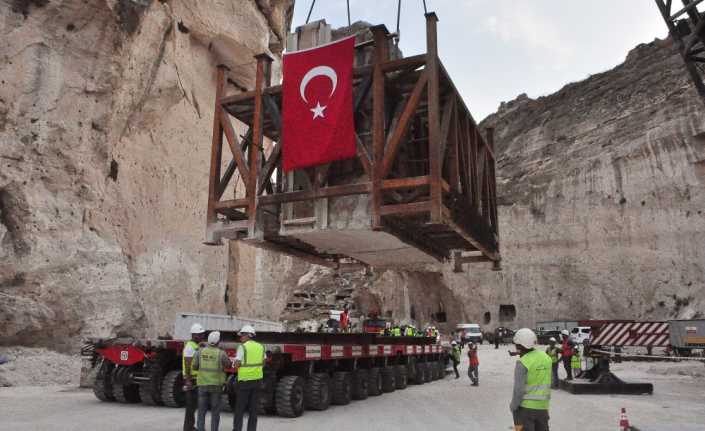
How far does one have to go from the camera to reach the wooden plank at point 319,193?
33.2 feet

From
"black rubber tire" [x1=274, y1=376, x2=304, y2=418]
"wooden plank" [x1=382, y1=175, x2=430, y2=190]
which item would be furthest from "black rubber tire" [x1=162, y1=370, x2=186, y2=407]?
"wooden plank" [x1=382, y1=175, x2=430, y2=190]

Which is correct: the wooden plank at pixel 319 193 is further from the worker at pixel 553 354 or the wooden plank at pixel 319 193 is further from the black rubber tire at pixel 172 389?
the worker at pixel 553 354

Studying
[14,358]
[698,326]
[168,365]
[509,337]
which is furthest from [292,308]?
[168,365]

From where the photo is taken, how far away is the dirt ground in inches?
348

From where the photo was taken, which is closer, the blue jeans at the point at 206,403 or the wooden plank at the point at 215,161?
the blue jeans at the point at 206,403

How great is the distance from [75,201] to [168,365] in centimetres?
773

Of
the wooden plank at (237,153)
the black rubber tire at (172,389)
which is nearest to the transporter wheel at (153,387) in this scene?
the black rubber tire at (172,389)

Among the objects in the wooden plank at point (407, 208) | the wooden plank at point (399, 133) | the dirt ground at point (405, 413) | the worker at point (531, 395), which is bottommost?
the dirt ground at point (405, 413)

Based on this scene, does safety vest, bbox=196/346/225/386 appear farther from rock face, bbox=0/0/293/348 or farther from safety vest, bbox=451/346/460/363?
safety vest, bbox=451/346/460/363

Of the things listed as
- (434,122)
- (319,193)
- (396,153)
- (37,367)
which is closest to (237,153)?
(319,193)

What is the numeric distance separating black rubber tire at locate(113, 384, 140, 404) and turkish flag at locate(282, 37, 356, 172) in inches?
209

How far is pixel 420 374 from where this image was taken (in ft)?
59.4

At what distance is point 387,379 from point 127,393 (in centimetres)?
654

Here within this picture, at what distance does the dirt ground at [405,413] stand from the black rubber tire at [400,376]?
0.34m
